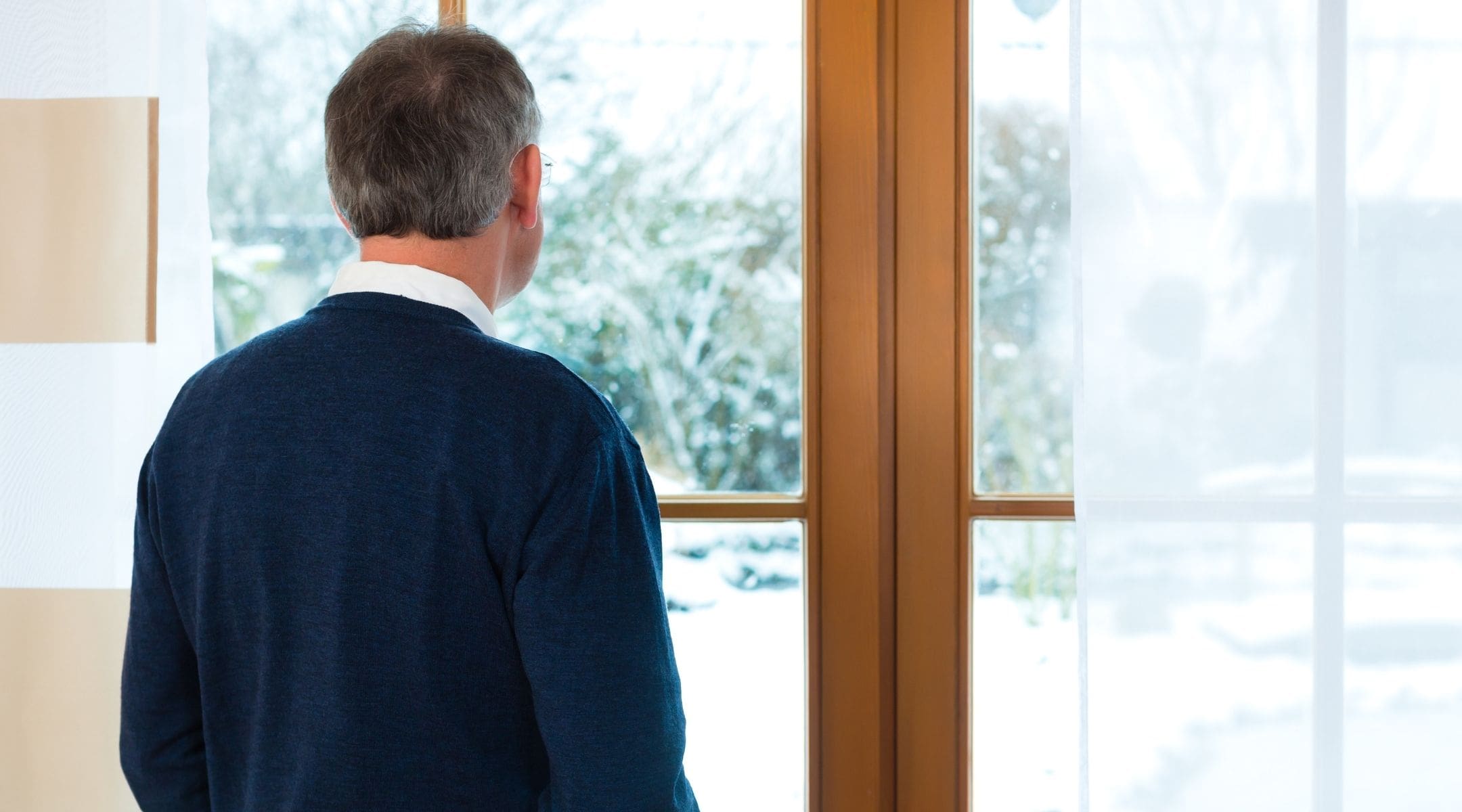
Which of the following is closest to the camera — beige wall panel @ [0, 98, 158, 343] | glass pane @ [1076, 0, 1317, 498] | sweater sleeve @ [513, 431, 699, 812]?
sweater sleeve @ [513, 431, 699, 812]

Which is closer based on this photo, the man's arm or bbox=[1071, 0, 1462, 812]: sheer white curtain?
the man's arm

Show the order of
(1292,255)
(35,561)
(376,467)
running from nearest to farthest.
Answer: (376,467), (1292,255), (35,561)

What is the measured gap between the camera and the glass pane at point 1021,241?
4.57ft

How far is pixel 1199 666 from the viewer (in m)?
1.27

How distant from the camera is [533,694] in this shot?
2.66 ft

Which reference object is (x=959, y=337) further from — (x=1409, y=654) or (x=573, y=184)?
(x=1409, y=654)

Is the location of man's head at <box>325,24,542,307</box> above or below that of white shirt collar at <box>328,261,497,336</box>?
above

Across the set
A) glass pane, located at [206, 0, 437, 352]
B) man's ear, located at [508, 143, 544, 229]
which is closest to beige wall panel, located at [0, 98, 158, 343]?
glass pane, located at [206, 0, 437, 352]

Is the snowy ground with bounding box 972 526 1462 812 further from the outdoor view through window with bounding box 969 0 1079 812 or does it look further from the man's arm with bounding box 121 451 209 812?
the man's arm with bounding box 121 451 209 812

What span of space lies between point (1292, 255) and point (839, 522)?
633 millimetres

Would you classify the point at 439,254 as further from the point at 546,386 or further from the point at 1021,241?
the point at 1021,241

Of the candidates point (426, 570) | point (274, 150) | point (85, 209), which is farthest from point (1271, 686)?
point (85, 209)

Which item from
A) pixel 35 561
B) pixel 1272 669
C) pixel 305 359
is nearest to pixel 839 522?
pixel 1272 669

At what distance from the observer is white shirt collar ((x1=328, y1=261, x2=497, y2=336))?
84 cm
